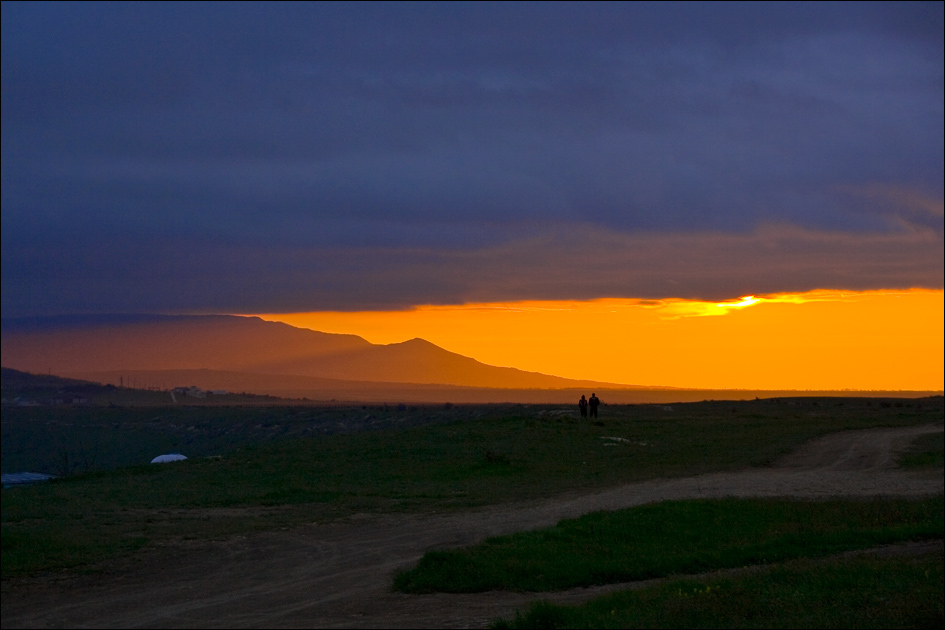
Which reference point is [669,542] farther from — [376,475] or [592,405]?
[592,405]

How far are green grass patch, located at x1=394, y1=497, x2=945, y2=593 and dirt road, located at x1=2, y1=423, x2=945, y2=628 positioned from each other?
549mm

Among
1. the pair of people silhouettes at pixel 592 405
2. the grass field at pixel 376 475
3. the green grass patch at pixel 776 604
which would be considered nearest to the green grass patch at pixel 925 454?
the grass field at pixel 376 475

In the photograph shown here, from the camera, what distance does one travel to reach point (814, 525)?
54.8 feet

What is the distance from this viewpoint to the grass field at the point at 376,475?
57.0ft

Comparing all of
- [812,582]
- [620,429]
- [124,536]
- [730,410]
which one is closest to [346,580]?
[124,536]

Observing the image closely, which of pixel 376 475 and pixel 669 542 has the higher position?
pixel 669 542

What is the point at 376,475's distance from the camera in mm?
26172

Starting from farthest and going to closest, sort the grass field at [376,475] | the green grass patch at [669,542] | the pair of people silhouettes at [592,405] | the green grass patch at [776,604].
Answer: the pair of people silhouettes at [592,405] < the grass field at [376,475] < the green grass patch at [669,542] < the green grass patch at [776,604]

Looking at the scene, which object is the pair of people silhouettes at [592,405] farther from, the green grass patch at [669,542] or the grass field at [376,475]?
the green grass patch at [669,542]

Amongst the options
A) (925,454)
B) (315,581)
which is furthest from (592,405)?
(315,581)

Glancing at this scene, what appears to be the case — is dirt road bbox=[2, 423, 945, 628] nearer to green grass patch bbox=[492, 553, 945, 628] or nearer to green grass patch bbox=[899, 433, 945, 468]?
green grass patch bbox=[492, 553, 945, 628]

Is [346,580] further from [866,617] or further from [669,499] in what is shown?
[669,499]

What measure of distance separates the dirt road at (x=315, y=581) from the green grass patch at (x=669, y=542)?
1.80 ft

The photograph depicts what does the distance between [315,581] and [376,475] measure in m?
13.0
